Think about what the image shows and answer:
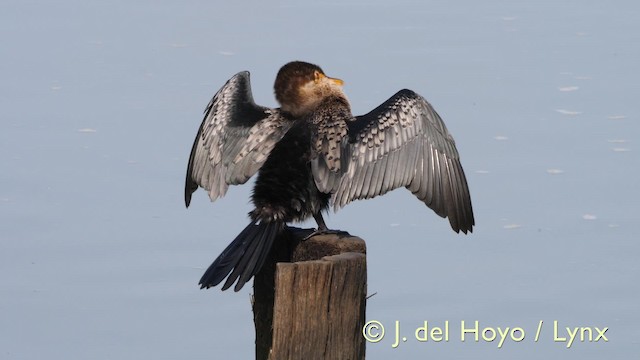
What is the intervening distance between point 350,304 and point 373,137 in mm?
1205

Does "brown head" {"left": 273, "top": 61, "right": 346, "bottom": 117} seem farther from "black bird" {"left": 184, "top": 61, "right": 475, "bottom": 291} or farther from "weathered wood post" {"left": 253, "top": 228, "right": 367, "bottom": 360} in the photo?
"weathered wood post" {"left": 253, "top": 228, "right": 367, "bottom": 360}

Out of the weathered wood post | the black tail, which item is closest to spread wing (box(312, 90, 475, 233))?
the black tail

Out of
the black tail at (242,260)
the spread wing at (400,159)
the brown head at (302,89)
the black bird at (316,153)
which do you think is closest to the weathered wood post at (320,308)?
the black tail at (242,260)

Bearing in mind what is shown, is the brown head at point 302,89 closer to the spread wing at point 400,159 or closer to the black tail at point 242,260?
the spread wing at point 400,159

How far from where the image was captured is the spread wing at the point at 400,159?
5031 mm

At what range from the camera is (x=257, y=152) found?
5031 millimetres

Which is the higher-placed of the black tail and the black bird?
the black bird

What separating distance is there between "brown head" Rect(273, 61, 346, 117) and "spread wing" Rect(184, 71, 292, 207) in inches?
2.9

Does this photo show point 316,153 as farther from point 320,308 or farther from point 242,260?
point 320,308

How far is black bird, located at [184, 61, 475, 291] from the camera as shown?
→ 16.2 feet

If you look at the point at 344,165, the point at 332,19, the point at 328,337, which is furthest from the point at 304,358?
the point at 332,19

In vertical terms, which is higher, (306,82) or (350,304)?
(306,82)

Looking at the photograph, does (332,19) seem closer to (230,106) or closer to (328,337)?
(230,106)

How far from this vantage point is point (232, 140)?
17.1 ft
